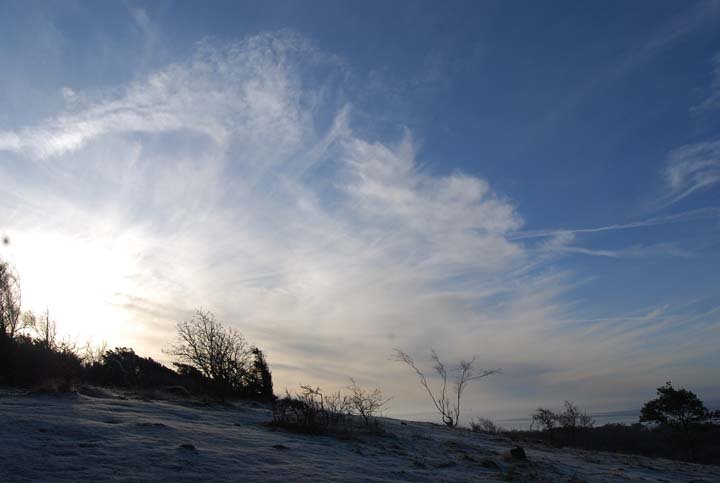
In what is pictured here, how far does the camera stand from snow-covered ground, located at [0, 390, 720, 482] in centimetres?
573

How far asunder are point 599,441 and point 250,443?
1738 inches

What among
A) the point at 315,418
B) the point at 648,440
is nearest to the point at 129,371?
the point at 315,418

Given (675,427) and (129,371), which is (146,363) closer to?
(129,371)

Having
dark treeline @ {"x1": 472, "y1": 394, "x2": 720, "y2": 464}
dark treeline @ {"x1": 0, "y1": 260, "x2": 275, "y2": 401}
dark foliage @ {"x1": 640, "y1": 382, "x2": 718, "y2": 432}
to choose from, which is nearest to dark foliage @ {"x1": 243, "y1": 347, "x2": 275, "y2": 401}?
dark treeline @ {"x1": 0, "y1": 260, "x2": 275, "y2": 401}

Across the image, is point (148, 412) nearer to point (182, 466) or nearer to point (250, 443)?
point (250, 443)

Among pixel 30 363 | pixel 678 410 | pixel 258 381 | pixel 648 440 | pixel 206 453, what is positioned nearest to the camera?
pixel 206 453

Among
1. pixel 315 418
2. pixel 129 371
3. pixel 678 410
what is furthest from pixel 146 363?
pixel 678 410

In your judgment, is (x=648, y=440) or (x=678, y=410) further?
(x=648, y=440)

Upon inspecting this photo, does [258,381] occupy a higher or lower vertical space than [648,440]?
higher

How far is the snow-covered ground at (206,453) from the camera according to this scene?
5730 mm

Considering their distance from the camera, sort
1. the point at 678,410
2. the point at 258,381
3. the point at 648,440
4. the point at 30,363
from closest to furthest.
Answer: the point at 30,363 → the point at 258,381 → the point at 678,410 → the point at 648,440

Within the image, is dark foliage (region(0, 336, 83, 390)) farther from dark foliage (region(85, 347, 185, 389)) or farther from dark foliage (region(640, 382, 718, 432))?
dark foliage (region(640, 382, 718, 432))

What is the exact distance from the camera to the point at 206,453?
6938mm

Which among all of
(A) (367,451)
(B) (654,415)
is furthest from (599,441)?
(A) (367,451)
